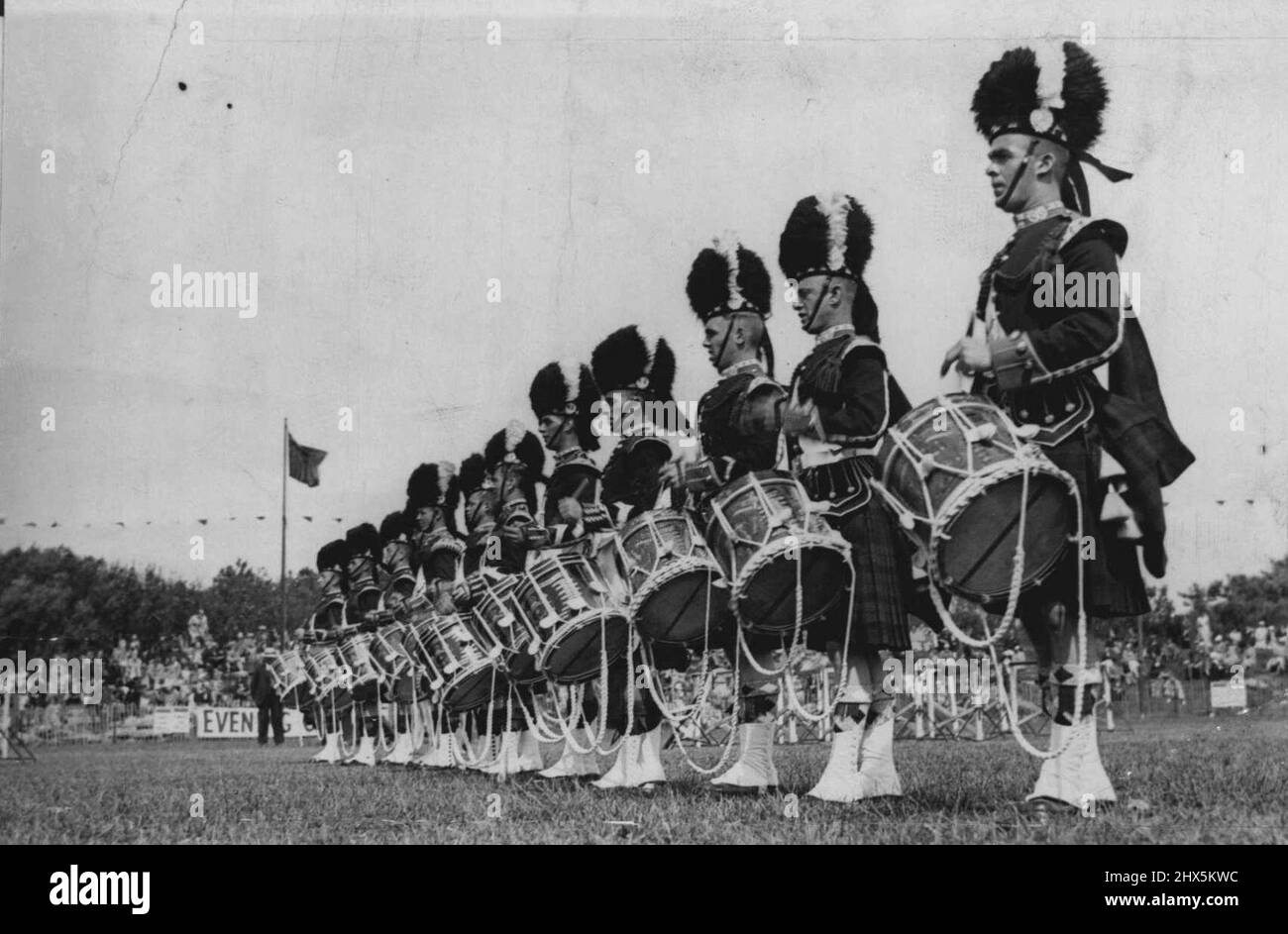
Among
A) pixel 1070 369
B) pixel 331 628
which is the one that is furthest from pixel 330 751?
pixel 1070 369

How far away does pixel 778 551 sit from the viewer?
26.3ft

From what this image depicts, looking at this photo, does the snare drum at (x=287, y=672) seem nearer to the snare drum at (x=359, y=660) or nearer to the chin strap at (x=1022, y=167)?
the snare drum at (x=359, y=660)

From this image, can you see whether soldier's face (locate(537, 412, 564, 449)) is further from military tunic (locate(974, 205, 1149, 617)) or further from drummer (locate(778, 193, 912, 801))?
military tunic (locate(974, 205, 1149, 617))

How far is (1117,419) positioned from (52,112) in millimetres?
6266

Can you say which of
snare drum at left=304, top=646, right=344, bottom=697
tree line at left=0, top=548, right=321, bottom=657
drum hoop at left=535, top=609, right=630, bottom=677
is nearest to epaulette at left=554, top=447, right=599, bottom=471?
drum hoop at left=535, top=609, right=630, bottom=677

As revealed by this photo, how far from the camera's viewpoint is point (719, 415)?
8781 millimetres

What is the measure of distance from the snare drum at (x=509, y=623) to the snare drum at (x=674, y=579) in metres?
1.44

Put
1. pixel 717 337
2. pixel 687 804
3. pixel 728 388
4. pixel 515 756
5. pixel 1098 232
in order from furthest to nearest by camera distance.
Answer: pixel 515 756 → pixel 717 337 → pixel 728 388 → pixel 687 804 → pixel 1098 232

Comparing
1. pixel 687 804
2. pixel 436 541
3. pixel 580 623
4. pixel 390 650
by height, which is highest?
pixel 436 541

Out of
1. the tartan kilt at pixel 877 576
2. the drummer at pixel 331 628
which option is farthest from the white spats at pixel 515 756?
the tartan kilt at pixel 877 576

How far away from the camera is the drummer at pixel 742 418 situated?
28.2 ft

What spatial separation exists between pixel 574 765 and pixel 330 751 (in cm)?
229

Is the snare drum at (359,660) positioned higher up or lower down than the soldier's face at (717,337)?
lower down

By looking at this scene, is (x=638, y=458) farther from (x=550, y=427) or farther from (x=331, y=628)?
(x=331, y=628)
